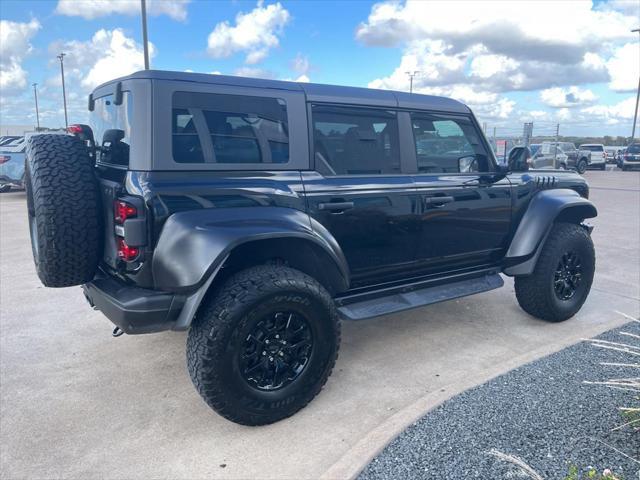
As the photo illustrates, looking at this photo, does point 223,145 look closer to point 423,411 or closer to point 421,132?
point 421,132

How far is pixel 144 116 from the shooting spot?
2576 mm

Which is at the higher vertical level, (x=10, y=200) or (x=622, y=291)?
(x=10, y=200)

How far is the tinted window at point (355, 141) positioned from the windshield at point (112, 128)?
3.73 ft

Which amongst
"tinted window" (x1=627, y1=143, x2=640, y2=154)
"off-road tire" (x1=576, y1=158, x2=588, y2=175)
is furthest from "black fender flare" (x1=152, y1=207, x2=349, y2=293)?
"tinted window" (x1=627, y1=143, x2=640, y2=154)

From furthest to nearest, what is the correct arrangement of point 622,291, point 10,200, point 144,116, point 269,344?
point 10,200, point 622,291, point 269,344, point 144,116

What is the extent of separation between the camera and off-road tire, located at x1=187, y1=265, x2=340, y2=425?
254 centimetres

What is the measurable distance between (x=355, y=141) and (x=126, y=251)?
1.68m

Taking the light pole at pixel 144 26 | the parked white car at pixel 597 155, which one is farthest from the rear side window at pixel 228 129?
the parked white car at pixel 597 155

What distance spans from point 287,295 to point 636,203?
1315 centimetres

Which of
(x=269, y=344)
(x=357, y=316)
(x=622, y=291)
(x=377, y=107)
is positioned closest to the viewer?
(x=269, y=344)

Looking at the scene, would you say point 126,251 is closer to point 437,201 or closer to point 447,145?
point 437,201

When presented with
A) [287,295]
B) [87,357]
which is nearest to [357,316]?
[287,295]

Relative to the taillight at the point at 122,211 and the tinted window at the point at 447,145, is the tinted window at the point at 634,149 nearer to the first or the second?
the tinted window at the point at 447,145

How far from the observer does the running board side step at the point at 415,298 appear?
331cm
